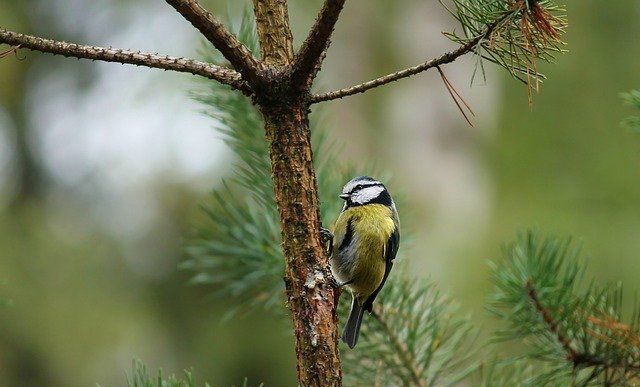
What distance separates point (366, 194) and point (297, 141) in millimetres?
665

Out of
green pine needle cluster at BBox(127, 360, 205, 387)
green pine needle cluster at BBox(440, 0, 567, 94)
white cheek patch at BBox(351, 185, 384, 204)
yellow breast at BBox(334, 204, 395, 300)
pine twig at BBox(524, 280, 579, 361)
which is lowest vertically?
green pine needle cluster at BBox(127, 360, 205, 387)

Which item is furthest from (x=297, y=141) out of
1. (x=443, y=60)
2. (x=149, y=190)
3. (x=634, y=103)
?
(x=149, y=190)

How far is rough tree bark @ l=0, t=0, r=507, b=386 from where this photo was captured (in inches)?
33.8

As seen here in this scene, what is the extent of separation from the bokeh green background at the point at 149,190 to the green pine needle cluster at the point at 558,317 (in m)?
1.80

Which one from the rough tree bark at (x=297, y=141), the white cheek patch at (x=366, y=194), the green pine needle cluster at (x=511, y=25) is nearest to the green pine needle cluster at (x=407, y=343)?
the white cheek patch at (x=366, y=194)

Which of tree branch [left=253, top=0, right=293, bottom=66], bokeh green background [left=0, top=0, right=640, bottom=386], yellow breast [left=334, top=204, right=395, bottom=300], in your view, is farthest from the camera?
bokeh green background [left=0, top=0, right=640, bottom=386]

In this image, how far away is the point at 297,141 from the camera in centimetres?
91

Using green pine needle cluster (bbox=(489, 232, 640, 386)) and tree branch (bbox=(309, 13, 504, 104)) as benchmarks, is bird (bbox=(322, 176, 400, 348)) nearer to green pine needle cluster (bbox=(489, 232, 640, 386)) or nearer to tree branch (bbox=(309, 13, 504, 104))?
green pine needle cluster (bbox=(489, 232, 640, 386))

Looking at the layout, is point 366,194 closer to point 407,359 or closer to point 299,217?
point 407,359

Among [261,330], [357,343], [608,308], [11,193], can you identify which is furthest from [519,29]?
[11,193]

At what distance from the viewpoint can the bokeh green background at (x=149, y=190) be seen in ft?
9.95

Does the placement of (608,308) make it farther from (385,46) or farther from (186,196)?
(385,46)

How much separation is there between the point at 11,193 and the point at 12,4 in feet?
2.79

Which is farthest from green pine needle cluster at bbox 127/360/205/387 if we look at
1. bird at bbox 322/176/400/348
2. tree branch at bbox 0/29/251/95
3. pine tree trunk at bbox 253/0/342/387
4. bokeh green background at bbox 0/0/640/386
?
bokeh green background at bbox 0/0/640/386
